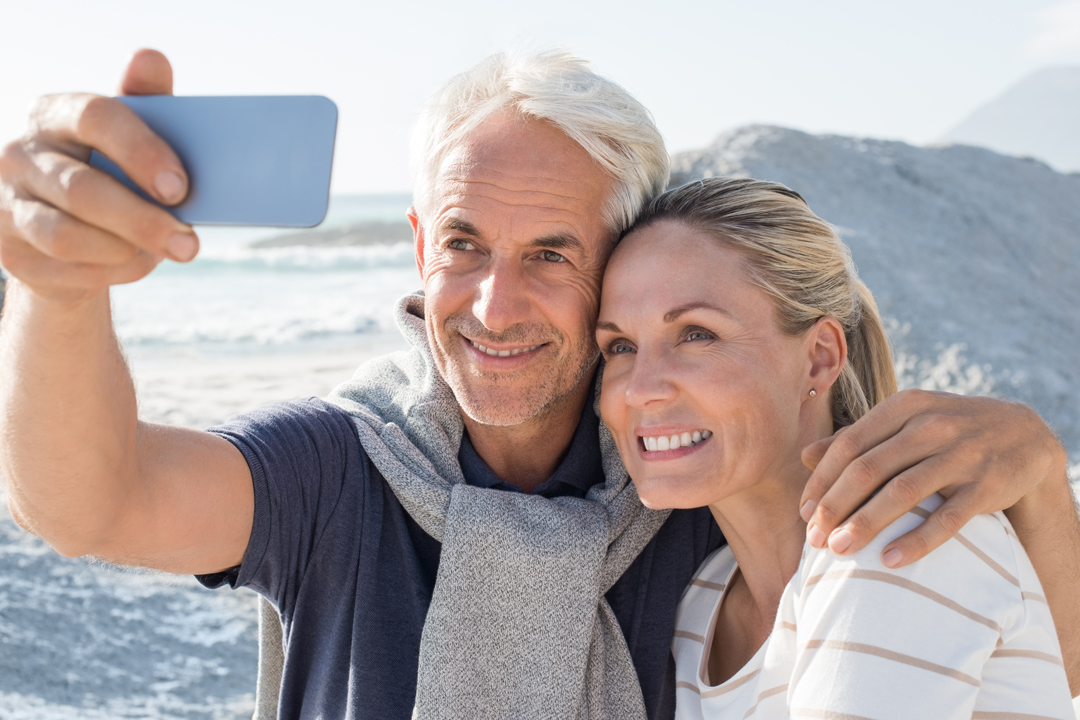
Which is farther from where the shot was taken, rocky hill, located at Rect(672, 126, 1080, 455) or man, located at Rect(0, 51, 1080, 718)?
rocky hill, located at Rect(672, 126, 1080, 455)

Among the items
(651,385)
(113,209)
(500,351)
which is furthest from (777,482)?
(113,209)

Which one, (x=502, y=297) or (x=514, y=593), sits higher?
(x=502, y=297)

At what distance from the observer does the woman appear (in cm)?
141

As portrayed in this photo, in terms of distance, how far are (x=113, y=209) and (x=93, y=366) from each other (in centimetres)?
41

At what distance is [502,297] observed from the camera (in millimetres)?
2084

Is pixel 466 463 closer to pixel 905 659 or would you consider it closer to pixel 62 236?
pixel 905 659

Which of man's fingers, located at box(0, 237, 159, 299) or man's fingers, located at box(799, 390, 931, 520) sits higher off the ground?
man's fingers, located at box(0, 237, 159, 299)

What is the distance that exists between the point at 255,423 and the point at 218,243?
26322mm

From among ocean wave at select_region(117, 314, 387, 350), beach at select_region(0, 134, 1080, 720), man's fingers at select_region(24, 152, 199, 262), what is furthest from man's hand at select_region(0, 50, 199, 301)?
ocean wave at select_region(117, 314, 387, 350)

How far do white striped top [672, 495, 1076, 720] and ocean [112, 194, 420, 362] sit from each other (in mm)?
5097

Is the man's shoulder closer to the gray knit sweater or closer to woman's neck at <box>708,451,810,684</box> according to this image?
the gray knit sweater

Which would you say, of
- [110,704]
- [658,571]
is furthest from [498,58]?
[110,704]

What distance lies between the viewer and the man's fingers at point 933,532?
144 cm

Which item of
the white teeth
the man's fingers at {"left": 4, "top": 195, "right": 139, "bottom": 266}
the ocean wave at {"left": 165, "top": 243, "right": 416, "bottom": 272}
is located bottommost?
the ocean wave at {"left": 165, "top": 243, "right": 416, "bottom": 272}
